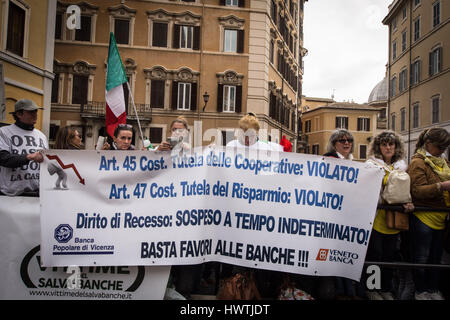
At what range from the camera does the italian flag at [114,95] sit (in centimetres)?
542

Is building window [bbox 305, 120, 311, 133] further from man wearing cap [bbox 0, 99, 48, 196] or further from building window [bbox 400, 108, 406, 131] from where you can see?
man wearing cap [bbox 0, 99, 48, 196]

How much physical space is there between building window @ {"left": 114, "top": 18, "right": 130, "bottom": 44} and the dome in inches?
2172

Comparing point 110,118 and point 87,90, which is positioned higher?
point 87,90

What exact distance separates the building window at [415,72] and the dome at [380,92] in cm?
3668

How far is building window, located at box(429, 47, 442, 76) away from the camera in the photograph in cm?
2523

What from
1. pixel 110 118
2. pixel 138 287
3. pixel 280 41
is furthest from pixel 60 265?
pixel 280 41

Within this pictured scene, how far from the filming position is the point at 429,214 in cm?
319

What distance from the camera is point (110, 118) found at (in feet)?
17.8

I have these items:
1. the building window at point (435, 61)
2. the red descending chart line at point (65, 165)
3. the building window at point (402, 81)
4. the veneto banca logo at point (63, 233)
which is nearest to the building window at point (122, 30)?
the red descending chart line at point (65, 165)

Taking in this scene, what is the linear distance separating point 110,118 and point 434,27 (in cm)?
2889

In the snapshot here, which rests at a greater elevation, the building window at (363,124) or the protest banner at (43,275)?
the building window at (363,124)

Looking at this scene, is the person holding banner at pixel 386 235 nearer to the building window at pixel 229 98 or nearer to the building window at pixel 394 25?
the building window at pixel 229 98

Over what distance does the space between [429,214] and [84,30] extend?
896 inches

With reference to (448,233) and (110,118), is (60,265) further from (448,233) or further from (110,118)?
(448,233)
